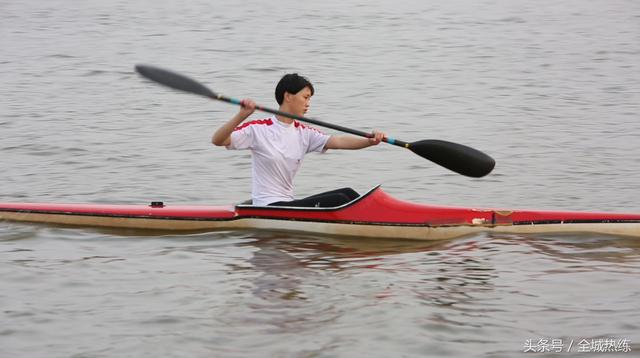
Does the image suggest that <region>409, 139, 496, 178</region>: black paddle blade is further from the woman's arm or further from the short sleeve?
the woman's arm

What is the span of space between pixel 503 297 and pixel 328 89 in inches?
402

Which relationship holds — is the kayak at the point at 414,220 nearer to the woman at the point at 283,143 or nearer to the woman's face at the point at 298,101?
the woman at the point at 283,143

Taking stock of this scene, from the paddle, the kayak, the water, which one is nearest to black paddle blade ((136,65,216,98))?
the paddle

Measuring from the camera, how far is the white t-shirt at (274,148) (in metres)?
8.45

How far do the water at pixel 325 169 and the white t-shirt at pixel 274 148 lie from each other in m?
0.36

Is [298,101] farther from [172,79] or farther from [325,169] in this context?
[325,169]

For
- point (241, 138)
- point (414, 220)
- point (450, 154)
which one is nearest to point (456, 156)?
point (450, 154)

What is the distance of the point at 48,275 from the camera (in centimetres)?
798

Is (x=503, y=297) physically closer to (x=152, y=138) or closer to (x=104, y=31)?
(x=152, y=138)

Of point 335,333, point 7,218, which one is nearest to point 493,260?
point 335,333

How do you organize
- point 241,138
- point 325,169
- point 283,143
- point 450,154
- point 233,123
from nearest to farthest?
point 233,123 < point 241,138 < point 283,143 < point 450,154 < point 325,169

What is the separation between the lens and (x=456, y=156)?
8.88m

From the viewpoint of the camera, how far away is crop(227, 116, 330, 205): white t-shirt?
8445 mm

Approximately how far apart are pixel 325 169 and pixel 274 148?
13.9 feet
